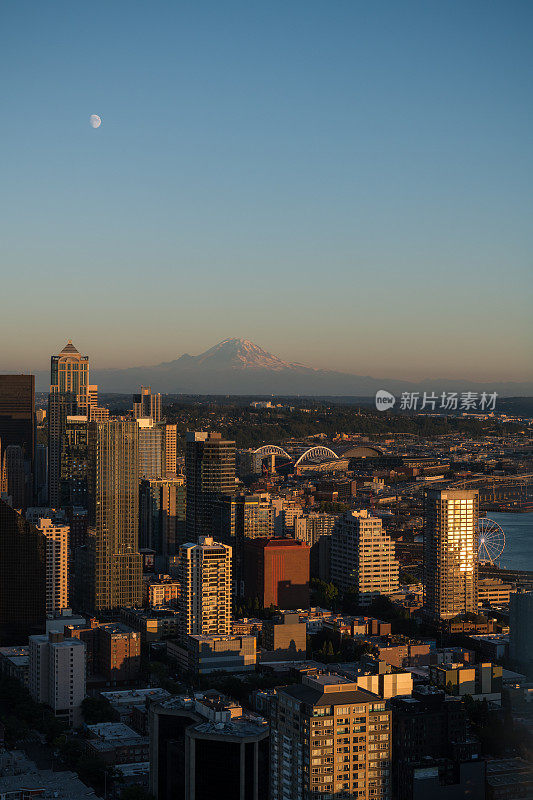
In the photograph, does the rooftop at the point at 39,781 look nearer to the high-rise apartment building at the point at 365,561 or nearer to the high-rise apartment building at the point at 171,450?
the high-rise apartment building at the point at 365,561

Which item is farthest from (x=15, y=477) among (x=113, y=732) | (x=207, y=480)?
(x=113, y=732)

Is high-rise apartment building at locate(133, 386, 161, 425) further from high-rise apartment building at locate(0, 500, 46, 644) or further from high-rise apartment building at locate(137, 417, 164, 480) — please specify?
high-rise apartment building at locate(0, 500, 46, 644)

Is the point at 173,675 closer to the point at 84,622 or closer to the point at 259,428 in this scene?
the point at 84,622

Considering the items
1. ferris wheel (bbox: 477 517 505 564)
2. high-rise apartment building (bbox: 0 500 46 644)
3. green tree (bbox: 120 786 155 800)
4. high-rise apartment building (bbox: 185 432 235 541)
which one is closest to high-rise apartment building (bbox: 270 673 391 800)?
green tree (bbox: 120 786 155 800)

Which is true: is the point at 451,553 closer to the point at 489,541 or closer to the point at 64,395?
the point at 489,541

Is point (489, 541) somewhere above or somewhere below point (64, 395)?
below

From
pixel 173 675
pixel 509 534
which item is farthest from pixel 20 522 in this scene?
pixel 509 534
